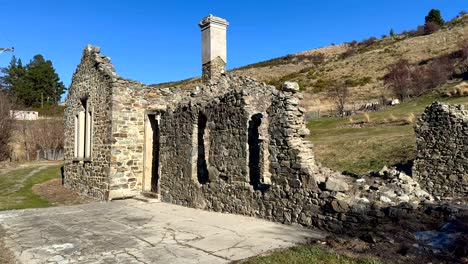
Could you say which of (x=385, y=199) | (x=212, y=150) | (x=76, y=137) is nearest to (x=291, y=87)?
(x=385, y=199)

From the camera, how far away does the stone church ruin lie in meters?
7.97

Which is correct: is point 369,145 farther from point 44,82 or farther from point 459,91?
point 44,82

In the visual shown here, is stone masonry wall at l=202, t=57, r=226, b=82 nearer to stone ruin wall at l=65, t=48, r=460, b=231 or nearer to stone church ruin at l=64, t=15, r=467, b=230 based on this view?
stone church ruin at l=64, t=15, r=467, b=230

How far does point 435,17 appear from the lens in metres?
78.4

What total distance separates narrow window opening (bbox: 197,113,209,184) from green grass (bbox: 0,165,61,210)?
5974 millimetres

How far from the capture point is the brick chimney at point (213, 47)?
49.5ft

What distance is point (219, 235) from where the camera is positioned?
7.43m

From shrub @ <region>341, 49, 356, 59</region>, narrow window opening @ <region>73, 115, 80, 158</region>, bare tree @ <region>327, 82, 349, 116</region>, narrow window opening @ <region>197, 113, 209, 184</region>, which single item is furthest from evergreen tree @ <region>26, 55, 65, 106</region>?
narrow window opening @ <region>197, 113, 209, 184</region>

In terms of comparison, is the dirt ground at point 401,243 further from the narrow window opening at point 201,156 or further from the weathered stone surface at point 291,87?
the narrow window opening at point 201,156

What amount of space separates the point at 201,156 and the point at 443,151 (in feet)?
26.2

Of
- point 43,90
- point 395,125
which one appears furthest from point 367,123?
point 43,90

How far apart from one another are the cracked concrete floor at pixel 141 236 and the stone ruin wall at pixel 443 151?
7.45 meters

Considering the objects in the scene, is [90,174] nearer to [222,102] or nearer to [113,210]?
[113,210]

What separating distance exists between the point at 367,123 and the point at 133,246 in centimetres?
2203
